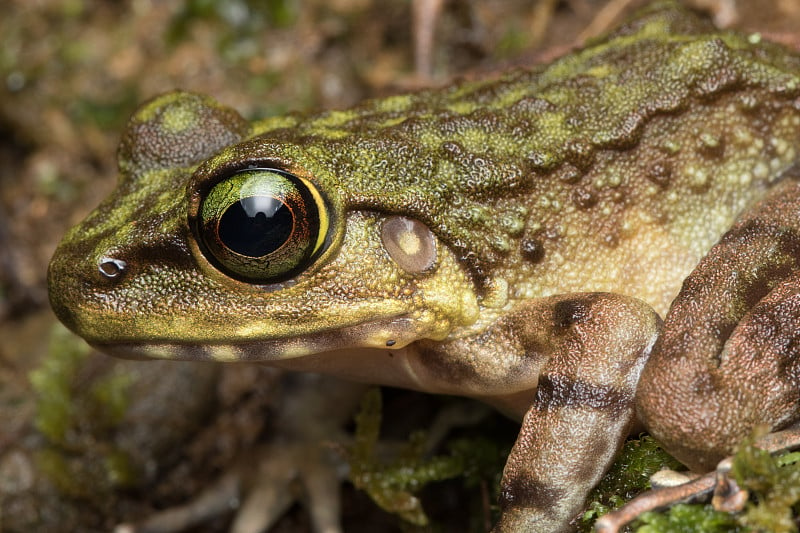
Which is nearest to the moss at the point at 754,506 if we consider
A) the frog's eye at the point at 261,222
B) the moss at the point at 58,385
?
the frog's eye at the point at 261,222

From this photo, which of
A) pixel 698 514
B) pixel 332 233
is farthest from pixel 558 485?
pixel 332 233

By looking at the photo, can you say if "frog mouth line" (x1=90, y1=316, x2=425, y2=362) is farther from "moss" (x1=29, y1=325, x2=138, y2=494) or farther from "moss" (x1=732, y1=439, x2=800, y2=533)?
"moss" (x1=29, y1=325, x2=138, y2=494)

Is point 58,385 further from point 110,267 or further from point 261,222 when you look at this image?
point 261,222

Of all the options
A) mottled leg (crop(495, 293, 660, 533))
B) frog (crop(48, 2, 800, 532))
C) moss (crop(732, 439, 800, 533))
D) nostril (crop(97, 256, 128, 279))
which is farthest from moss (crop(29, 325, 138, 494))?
moss (crop(732, 439, 800, 533))

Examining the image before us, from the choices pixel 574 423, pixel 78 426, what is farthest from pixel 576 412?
pixel 78 426

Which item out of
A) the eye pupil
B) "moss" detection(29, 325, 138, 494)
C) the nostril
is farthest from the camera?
"moss" detection(29, 325, 138, 494)

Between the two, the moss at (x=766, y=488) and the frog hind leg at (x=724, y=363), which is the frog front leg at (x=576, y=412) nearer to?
the frog hind leg at (x=724, y=363)

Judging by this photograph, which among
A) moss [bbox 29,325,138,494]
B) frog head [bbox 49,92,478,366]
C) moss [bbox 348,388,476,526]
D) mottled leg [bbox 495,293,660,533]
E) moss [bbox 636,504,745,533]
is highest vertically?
moss [bbox 29,325,138,494]

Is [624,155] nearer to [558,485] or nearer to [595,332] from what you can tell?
[595,332]
